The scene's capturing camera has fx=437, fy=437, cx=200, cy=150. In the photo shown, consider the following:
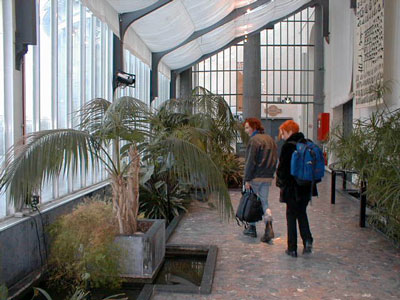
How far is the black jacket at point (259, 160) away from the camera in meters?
5.04

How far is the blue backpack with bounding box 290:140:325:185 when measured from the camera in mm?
4270

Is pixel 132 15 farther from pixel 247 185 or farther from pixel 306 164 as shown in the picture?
pixel 306 164

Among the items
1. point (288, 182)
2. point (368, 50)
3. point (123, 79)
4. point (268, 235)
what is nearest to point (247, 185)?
point (268, 235)

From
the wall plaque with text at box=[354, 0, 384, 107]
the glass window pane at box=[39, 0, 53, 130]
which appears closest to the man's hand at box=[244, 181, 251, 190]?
the glass window pane at box=[39, 0, 53, 130]

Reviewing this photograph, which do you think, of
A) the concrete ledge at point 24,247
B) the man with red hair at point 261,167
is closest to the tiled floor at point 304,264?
the man with red hair at point 261,167

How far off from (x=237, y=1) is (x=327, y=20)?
4045mm

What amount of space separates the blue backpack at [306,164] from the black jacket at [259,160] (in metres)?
0.70

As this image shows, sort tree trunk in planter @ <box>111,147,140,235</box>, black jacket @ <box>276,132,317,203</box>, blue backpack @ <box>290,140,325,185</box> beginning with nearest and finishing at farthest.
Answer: tree trunk in planter @ <box>111,147,140,235</box> → blue backpack @ <box>290,140,325,185</box> → black jacket @ <box>276,132,317,203</box>

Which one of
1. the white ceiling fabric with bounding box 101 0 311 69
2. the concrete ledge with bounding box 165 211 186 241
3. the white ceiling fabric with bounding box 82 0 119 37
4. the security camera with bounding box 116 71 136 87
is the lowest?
the concrete ledge with bounding box 165 211 186 241

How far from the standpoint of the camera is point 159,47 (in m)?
11.3

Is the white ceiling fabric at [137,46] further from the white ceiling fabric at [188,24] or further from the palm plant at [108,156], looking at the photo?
the palm plant at [108,156]

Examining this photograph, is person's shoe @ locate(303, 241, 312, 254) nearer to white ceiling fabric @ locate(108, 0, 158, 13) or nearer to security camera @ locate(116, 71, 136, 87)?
security camera @ locate(116, 71, 136, 87)

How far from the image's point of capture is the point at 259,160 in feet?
16.7

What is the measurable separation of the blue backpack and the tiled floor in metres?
0.84
